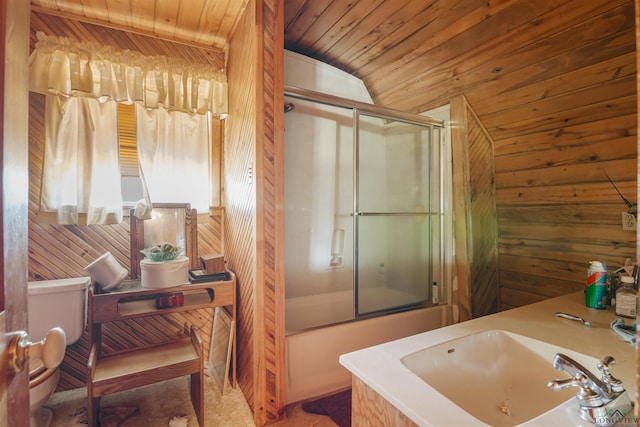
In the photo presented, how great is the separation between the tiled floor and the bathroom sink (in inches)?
37.1

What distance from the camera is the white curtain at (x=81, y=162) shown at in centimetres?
188

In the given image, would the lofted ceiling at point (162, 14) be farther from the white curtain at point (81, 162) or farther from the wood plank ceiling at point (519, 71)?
the white curtain at point (81, 162)

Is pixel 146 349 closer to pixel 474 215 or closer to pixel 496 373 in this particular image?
pixel 496 373

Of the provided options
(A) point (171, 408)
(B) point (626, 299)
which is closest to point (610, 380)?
(B) point (626, 299)

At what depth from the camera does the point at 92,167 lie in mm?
1976

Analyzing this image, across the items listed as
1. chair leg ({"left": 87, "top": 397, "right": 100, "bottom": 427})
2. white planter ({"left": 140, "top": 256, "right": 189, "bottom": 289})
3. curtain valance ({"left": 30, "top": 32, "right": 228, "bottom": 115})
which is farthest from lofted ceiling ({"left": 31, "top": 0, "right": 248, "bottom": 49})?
chair leg ({"left": 87, "top": 397, "right": 100, "bottom": 427})

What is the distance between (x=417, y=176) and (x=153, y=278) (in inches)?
86.5

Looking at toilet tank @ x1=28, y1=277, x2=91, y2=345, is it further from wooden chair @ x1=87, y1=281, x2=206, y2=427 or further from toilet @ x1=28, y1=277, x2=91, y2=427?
wooden chair @ x1=87, y1=281, x2=206, y2=427

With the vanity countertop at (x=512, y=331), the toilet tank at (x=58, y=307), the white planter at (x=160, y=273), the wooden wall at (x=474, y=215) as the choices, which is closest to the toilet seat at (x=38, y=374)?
the toilet tank at (x=58, y=307)

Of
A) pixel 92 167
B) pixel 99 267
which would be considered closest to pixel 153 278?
pixel 99 267

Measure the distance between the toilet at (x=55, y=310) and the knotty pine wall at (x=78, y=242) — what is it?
17 centimetres

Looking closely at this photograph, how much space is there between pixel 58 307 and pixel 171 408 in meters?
0.90

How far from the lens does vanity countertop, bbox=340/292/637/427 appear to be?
72cm

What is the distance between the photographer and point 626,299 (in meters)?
1.36
